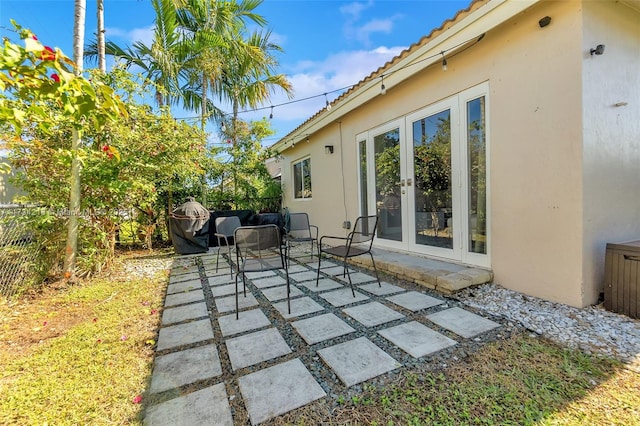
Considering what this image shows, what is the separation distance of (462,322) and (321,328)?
1.20m

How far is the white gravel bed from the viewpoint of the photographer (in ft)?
6.26

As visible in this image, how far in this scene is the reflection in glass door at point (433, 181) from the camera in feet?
11.8

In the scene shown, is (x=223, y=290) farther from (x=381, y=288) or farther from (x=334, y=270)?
(x=381, y=288)

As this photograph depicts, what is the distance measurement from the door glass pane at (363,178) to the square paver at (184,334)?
11.3 feet

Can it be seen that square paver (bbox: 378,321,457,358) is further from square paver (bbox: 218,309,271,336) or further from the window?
the window

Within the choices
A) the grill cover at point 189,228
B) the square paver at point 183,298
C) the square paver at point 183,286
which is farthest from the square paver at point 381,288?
the grill cover at point 189,228

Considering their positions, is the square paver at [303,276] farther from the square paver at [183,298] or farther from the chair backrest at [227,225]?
the chair backrest at [227,225]

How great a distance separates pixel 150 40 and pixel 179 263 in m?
5.86

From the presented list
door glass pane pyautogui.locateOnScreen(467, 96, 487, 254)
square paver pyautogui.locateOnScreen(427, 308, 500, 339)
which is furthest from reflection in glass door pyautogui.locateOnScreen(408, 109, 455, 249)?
square paver pyautogui.locateOnScreen(427, 308, 500, 339)

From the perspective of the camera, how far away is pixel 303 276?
3.94m

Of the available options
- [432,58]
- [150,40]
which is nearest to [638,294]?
[432,58]

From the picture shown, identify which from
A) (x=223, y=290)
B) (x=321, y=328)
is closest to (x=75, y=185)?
(x=223, y=290)

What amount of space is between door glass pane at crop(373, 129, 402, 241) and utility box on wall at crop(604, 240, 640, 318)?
236 cm

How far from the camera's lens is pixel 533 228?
2768mm
